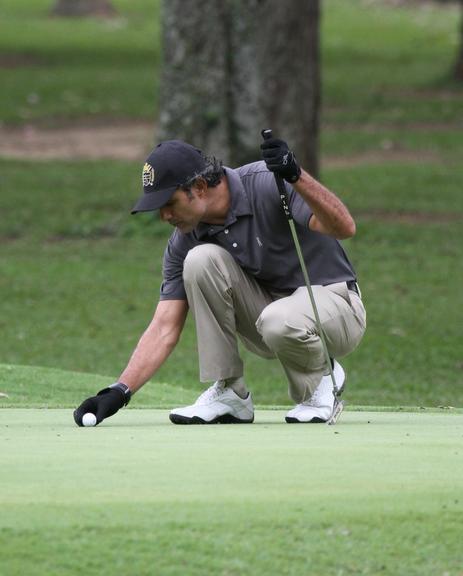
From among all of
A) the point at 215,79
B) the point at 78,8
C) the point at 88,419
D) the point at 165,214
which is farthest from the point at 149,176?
the point at 78,8

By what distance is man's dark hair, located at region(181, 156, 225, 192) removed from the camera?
6.20m

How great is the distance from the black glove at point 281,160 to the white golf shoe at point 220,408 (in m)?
1.11

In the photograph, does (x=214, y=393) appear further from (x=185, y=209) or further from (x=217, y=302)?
(x=185, y=209)

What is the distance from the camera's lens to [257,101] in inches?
675

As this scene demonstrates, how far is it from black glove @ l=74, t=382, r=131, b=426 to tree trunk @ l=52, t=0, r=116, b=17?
41.2 metres

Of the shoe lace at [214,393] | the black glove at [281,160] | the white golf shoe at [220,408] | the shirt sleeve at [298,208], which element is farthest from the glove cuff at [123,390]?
the black glove at [281,160]

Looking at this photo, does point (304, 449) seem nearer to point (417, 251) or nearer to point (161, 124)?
point (417, 251)

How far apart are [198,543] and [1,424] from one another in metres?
2.25

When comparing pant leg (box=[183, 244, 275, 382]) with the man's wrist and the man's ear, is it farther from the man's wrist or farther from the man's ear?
the man's wrist

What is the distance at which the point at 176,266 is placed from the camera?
655cm

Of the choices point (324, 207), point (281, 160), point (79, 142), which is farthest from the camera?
point (79, 142)

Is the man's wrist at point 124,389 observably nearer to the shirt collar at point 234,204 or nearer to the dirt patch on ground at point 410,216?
the shirt collar at point 234,204

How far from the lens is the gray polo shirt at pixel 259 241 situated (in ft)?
21.2

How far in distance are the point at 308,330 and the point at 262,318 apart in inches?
7.6
